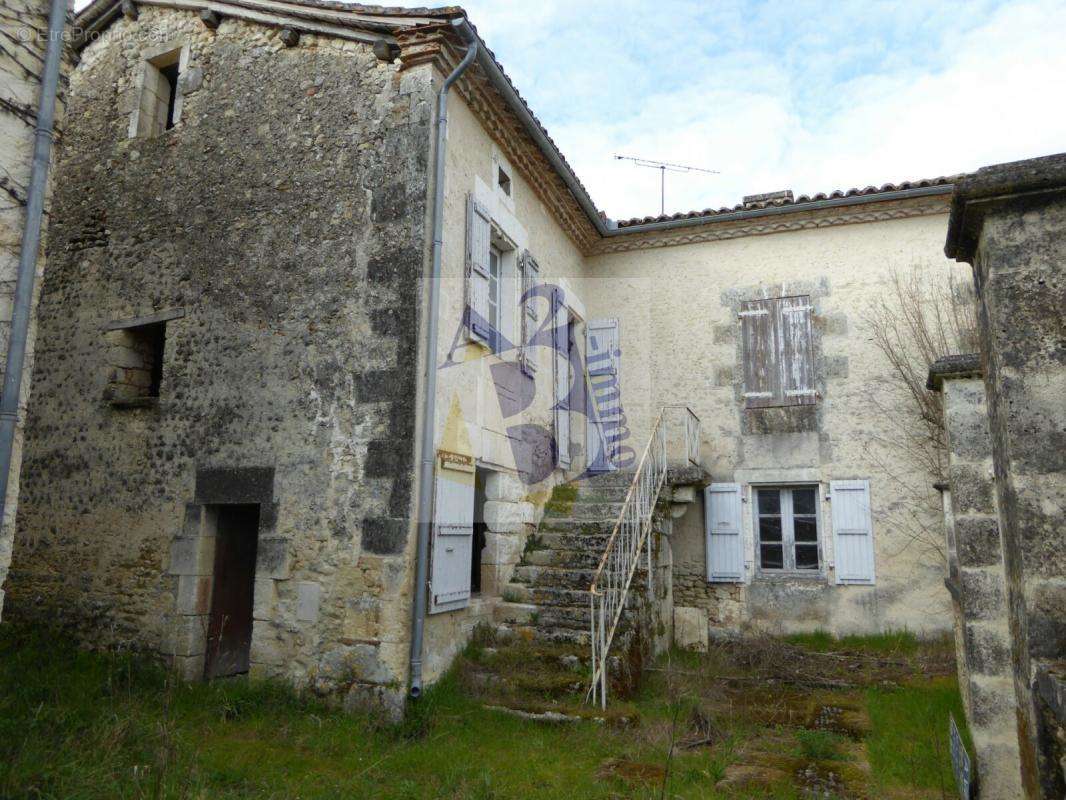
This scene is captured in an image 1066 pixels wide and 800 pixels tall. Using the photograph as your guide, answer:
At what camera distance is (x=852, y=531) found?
837 cm

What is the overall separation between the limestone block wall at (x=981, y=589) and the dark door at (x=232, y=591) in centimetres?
538

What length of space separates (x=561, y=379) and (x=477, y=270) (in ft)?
8.25

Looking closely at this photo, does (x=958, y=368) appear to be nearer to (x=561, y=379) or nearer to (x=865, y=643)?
(x=865, y=643)

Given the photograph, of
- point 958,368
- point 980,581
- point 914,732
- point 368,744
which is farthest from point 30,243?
point 914,732

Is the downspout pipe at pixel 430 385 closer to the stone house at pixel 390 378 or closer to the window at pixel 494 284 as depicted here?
the stone house at pixel 390 378

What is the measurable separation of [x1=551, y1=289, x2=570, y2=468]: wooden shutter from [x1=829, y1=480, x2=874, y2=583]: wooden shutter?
9.94 ft

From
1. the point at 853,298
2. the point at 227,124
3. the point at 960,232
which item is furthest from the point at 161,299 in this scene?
the point at 853,298

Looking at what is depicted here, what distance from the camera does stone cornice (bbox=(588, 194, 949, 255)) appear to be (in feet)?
28.3

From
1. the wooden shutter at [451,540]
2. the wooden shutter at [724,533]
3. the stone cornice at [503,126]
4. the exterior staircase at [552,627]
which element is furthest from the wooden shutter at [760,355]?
the wooden shutter at [451,540]

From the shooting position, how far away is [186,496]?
6.47 meters

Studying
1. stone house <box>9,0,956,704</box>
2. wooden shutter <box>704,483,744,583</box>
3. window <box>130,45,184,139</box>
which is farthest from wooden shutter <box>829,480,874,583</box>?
window <box>130,45,184,139</box>

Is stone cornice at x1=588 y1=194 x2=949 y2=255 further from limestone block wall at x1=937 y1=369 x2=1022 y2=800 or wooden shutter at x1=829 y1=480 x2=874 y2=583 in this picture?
limestone block wall at x1=937 y1=369 x2=1022 y2=800

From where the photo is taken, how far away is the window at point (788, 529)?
340 inches

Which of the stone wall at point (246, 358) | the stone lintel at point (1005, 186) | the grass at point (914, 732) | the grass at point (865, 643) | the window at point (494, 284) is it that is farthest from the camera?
the grass at point (865, 643)
